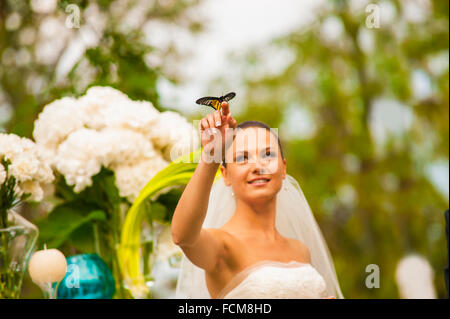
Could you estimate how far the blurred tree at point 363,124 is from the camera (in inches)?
311

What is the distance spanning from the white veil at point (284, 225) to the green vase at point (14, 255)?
19.2 inches

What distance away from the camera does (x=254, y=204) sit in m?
1.71

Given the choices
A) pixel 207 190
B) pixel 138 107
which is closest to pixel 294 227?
pixel 207 190

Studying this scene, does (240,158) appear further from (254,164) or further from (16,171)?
(16,171)

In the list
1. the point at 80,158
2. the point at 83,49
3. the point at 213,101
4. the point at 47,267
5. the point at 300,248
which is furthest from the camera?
the point at 83,49

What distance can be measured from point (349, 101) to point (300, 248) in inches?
296

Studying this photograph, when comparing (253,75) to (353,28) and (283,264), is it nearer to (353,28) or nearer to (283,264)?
(353,28)

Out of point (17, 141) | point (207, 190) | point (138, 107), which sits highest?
point (138, 107)

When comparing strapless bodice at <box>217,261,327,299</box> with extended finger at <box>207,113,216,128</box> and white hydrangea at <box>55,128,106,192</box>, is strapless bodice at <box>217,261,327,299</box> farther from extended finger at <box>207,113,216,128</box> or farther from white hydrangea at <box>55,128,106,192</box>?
white hydrangea at <box>55,128,106,192</box>

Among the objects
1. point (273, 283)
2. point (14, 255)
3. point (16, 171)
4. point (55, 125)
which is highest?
point (55, 125)

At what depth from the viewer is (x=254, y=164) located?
65.7 inches

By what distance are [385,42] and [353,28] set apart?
0.55 metres

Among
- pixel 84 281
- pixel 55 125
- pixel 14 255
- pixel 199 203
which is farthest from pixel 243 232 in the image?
pixel 55 125

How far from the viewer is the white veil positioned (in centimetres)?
184
